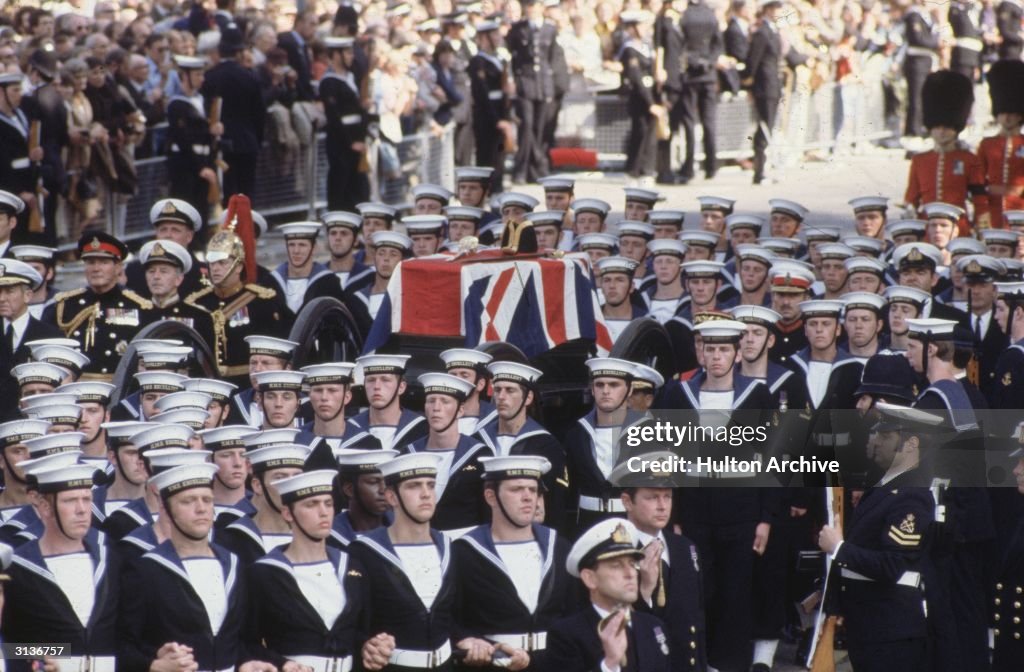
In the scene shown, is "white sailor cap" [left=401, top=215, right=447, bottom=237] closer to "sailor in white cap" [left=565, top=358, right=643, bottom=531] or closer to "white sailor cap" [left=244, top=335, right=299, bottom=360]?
"white sailor cap" [left=244, top=335, right=299, bottom=360]

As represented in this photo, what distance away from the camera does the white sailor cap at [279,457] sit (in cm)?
961

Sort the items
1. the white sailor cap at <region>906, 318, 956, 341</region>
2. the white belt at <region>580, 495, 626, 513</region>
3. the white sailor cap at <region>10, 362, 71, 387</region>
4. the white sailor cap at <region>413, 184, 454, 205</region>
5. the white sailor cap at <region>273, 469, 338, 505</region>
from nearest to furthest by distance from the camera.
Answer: the white sailor cap at <region>273, 469, 338, 505</region> → the white belt at <region>580, 495, 626, 513</region> → the white sailor cap at <region>10, 362, 71, 387</region> → the white sailor cap at <region>906, 318, 956, 341</region> → the white sailor cap at <region>413, 184, 454, 205</region>

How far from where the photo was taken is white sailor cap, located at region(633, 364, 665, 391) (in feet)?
37.7

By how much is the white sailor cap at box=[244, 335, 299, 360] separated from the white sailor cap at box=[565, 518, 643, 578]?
407cm

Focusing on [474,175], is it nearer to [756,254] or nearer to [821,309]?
[756,254]

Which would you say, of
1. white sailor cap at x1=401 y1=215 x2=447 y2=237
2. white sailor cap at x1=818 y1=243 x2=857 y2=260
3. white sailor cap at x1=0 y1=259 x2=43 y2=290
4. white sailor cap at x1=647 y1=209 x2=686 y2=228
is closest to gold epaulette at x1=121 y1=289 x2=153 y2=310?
white sailor cap at x1=0 y1=259 x2=43 y2=290

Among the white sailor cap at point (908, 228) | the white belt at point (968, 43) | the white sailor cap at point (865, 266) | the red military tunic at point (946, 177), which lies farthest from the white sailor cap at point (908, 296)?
the white belt at point (968, 43)

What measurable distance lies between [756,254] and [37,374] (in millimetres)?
4990

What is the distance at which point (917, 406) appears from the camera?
10766 millimetres

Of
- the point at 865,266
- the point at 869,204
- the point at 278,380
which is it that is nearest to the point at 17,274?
the point at 278,380

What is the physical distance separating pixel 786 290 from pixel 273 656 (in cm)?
545

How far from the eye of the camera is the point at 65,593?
8.76m

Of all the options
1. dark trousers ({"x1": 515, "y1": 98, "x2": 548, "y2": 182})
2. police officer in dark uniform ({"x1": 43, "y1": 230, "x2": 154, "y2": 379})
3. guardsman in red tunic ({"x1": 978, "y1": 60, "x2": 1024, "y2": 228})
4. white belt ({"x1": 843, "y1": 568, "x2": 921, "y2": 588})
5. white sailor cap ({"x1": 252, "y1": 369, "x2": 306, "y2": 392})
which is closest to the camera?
white belt ({"x1": 843, "y1": 568, "x2": 921, "y2": 588})

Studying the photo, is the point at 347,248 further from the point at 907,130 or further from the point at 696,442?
the point at 907,130
